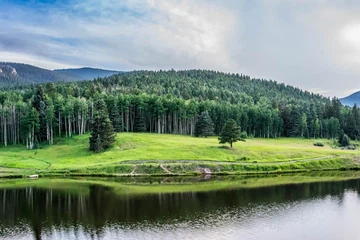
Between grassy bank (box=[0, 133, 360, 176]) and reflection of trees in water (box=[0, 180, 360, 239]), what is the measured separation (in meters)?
17.2

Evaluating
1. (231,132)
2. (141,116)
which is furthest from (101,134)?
(141,116)

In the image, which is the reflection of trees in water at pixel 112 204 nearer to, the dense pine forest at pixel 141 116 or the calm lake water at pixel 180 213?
the calm lake water at pixel 180 213

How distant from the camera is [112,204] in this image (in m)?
58.4

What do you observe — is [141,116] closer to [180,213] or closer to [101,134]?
[101,134]

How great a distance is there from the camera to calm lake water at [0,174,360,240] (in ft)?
145

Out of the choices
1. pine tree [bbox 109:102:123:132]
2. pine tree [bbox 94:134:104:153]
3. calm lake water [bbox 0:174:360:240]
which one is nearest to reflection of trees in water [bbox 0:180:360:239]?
calm lake water [bbox 0:174:360:240]

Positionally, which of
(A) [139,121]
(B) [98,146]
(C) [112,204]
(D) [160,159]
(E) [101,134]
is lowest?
(C) [112,204]

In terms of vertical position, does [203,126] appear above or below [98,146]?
above

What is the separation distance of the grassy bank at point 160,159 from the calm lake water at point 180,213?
17242mm

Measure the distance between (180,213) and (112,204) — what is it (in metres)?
12.0

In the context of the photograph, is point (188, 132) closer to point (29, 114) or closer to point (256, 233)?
point (29, 114)

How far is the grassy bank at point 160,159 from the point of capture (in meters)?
88.8

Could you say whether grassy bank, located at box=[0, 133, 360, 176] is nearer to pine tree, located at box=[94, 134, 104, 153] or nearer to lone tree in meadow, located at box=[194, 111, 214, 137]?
pine tree, located at box=[94, 134, 104, 153]

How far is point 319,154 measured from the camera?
354 feet
